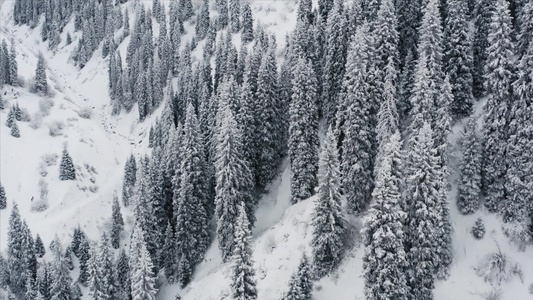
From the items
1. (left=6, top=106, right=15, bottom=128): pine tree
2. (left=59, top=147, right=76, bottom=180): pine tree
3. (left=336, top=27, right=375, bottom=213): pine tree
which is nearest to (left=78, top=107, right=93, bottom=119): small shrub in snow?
(left=6, top=106, right=15, bottom=128): pine tree

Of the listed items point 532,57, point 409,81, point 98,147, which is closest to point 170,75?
point 98,147

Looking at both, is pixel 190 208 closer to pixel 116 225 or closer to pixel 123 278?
pixel 123 278

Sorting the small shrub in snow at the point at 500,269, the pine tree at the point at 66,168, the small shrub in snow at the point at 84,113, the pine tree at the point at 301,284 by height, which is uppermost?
the small shrub in snow at the point at 500,269

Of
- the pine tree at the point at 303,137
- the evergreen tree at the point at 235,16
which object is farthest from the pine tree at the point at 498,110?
the evergreen tree at the point at 235,16

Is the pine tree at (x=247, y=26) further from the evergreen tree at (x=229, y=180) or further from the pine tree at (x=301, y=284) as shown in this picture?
the pine tree at (x=301, y=284)

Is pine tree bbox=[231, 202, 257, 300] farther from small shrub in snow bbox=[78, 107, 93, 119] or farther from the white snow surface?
small shrub in snow bbox=[78, 107, 93, 119]

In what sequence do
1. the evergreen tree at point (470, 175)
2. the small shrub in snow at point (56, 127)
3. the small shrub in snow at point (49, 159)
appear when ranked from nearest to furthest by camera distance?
the evergreen tree at point (470, 175) → the small shrub in snow at point (49, 159) → the small shrub in snow at point (56, 127)
